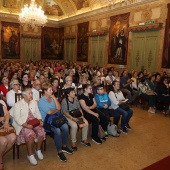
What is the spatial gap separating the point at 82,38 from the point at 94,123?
44.8ft

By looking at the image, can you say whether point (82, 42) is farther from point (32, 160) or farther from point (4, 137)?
point (4, 137)

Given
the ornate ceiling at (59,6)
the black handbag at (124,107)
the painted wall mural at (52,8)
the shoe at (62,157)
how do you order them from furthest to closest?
1. the painted wall mural at (52,8)
2. the ornate ceiling at (59,6)
3. the black handbag at (124,107)
4. the shoe at (62,157)

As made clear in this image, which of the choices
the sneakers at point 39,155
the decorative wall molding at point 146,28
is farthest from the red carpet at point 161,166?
the decorative wall molding at point 146,28

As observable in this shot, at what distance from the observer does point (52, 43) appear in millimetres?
20516

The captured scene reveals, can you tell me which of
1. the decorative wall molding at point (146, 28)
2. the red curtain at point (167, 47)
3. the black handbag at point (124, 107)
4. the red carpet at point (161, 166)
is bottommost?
the black handbag at point (124, 107)

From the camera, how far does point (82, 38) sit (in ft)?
56.6

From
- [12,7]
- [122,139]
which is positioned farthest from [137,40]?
[12,7]

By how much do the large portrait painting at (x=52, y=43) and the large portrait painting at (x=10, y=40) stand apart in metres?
2.73

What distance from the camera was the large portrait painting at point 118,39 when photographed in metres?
12.9

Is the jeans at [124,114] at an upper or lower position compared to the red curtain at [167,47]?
lower

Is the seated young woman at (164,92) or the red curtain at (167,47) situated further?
the red curtain at (167,47)

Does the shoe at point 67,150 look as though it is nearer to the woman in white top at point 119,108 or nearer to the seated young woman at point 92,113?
the seated young woman at point 92,113

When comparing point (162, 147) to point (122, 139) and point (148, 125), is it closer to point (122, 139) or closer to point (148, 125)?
point (122, 139)

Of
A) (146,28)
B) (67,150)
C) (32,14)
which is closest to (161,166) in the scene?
(67,150)
